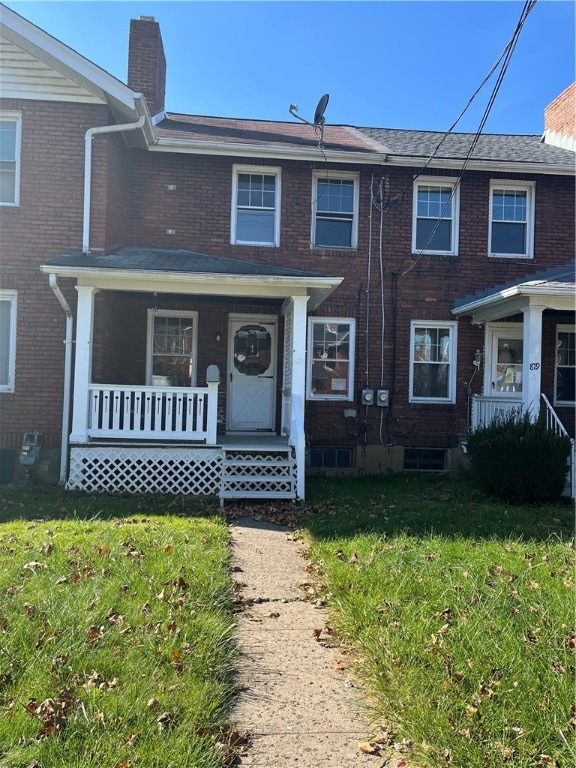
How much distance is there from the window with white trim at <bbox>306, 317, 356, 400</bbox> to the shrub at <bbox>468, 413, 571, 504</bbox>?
3557 millimetres

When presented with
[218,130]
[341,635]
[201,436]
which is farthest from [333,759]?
[218,130]

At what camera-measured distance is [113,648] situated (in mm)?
3770

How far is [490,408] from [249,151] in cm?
647

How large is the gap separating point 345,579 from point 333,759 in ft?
7.32

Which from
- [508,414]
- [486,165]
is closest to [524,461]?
Result: [508,414]

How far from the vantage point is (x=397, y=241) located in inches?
475

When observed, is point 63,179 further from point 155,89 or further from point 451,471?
point 451,471

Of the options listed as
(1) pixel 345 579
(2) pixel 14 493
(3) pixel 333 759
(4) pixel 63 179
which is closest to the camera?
(3) pixel 333 759

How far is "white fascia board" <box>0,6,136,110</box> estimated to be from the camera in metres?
9.64

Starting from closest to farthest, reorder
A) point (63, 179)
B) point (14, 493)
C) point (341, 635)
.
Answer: point (341, 635), point (14, 493), point (63, 179)

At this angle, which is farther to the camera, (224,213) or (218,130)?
(218,130)

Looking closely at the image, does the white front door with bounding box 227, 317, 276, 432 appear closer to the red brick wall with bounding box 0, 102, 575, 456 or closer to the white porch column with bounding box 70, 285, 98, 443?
the red brick wall with bounding box 0, 102, 575, 456

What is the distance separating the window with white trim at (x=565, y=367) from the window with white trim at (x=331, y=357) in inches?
162

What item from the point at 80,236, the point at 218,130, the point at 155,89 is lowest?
the point at 80,236
